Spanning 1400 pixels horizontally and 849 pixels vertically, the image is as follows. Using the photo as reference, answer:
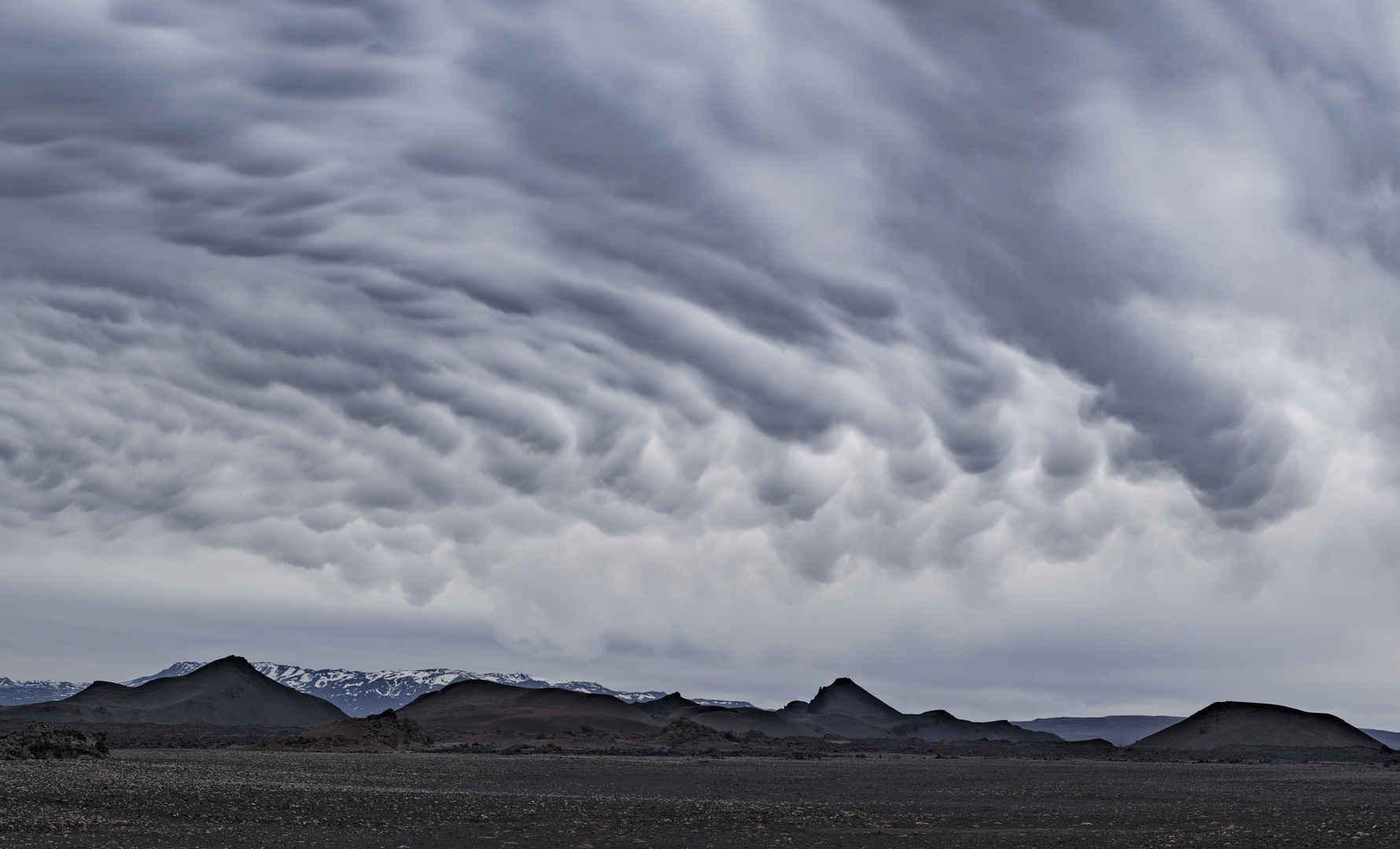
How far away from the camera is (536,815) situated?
40.0m

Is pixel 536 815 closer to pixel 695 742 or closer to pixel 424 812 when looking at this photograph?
pixel 424 812

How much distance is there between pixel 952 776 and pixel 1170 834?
46247 millimetres

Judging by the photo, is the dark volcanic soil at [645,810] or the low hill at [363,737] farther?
the low hill at [363,737]

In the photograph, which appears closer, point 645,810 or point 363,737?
point 645,810

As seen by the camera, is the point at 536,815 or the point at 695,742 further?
the point at 695,742

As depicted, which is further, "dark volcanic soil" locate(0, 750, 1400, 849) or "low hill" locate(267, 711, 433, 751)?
"low hill" locate(267, 711, 433, 751)

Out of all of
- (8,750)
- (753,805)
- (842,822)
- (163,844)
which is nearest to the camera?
(163,844)

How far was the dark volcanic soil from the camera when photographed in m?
33.1

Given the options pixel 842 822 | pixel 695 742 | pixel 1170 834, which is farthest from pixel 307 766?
pixel 695 742

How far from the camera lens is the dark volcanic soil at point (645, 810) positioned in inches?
1303

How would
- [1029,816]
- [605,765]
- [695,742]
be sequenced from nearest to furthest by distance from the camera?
[1029,816] → [605,765] → [695,742]

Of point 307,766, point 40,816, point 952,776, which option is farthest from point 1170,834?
point 307,766

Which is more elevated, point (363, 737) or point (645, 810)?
point (363, 737)

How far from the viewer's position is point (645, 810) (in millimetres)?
43281
